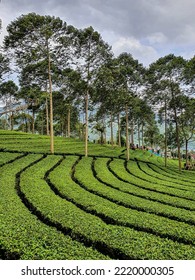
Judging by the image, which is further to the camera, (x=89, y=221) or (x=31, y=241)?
(x=89, y=221)

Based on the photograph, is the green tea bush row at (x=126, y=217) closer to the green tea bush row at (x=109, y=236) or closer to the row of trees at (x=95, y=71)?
the green tea bush row at (x=109, y=236)

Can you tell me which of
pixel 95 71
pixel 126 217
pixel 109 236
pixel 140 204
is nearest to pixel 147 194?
pixel 140 204

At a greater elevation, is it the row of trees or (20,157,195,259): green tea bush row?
the row of trees

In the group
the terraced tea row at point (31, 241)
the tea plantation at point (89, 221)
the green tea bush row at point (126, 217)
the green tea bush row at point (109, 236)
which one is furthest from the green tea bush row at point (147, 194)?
the terraced tea row at point (31, 241)

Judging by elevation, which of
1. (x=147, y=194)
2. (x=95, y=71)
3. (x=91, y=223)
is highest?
(x=95, y=71)

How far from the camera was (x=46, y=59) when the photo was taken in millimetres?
24531

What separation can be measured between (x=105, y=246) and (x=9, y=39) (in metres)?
22.0

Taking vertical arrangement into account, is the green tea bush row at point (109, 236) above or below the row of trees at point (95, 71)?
below

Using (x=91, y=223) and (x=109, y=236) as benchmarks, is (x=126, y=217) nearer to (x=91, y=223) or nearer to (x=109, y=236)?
(x=91, y=223)

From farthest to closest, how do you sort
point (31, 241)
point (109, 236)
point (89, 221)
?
point (89, 221) → point (109, 236) → point (31, 241)

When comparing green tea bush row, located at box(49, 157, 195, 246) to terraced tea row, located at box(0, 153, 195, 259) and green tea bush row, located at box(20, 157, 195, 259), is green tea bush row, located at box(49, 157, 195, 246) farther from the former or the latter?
green tea bush row, located at box(20, 157, 195, 259)

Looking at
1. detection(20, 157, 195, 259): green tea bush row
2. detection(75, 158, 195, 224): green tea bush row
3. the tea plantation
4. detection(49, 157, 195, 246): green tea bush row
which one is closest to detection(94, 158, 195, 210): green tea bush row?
the tea plantation

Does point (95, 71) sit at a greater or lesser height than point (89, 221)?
greater
